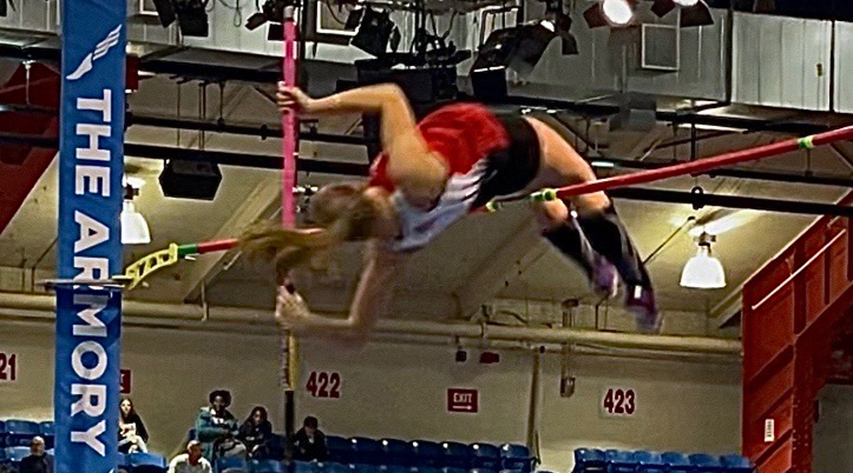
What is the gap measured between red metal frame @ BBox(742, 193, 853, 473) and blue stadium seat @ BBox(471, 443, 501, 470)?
2846 mm

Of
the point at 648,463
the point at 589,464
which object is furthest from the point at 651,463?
the point at 589,464

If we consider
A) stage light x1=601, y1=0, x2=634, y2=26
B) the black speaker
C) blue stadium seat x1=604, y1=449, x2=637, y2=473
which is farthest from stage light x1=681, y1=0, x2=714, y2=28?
blue stadium seat x1=604, y1=449, x2=637, y2=473

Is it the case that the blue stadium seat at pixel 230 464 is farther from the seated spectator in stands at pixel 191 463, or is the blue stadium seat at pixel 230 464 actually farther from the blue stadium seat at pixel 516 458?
the blue stadium seat at pixel 516 458

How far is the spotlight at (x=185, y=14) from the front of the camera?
11.5 metres

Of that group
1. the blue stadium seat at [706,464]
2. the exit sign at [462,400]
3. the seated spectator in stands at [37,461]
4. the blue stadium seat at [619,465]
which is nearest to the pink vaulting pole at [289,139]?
the seated spectator in stands at [37,461]

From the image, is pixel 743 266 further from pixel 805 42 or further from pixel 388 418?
pixel 805 42

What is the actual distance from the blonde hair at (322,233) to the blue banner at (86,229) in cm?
148

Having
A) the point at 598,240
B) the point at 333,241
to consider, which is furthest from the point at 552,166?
the point at 333,241

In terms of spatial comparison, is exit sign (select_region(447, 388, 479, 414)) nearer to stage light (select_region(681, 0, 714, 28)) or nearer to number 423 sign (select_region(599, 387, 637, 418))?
number 423 sign (select_region(599, 387, 637, 418))

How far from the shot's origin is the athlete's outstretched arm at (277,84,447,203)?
17.8 feet

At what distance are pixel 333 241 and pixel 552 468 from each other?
520 inches

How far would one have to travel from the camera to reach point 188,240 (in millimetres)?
16672

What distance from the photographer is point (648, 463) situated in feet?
53.7

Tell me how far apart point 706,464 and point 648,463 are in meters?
→ 0.58
